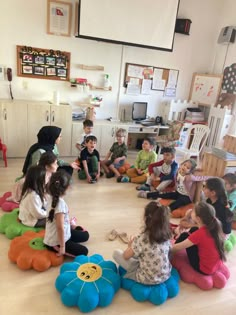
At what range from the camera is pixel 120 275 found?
1842mm

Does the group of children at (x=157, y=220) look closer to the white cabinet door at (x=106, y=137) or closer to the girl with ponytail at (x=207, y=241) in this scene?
the girl with ponytail at (x=207, y=241)

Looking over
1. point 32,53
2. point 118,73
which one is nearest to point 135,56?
point 118,73

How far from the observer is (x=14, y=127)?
148 inches

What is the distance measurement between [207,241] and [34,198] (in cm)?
138

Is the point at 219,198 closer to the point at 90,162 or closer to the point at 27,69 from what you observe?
the point at 90,162

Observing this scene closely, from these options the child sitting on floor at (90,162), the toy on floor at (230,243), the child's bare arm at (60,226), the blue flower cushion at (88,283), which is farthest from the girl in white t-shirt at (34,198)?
the toy on floor at (230,243)

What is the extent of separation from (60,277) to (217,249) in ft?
3.59

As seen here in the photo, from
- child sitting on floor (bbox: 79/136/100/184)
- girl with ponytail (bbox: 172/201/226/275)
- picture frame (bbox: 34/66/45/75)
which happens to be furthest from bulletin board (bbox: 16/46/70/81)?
girl with ponytail (bbox: 172/201/226/275)

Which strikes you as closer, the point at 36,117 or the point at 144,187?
the point at 144,187

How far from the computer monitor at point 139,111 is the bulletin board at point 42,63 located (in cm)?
127

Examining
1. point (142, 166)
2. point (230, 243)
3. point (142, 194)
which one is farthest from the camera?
point (142, 166)

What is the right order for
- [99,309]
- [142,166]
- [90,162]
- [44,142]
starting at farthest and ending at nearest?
[142,166]
[90,162]
[44,142]
[99,309]

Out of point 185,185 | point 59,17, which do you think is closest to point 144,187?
point 185,185

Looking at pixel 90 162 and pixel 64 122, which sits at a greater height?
pixel 64 122
